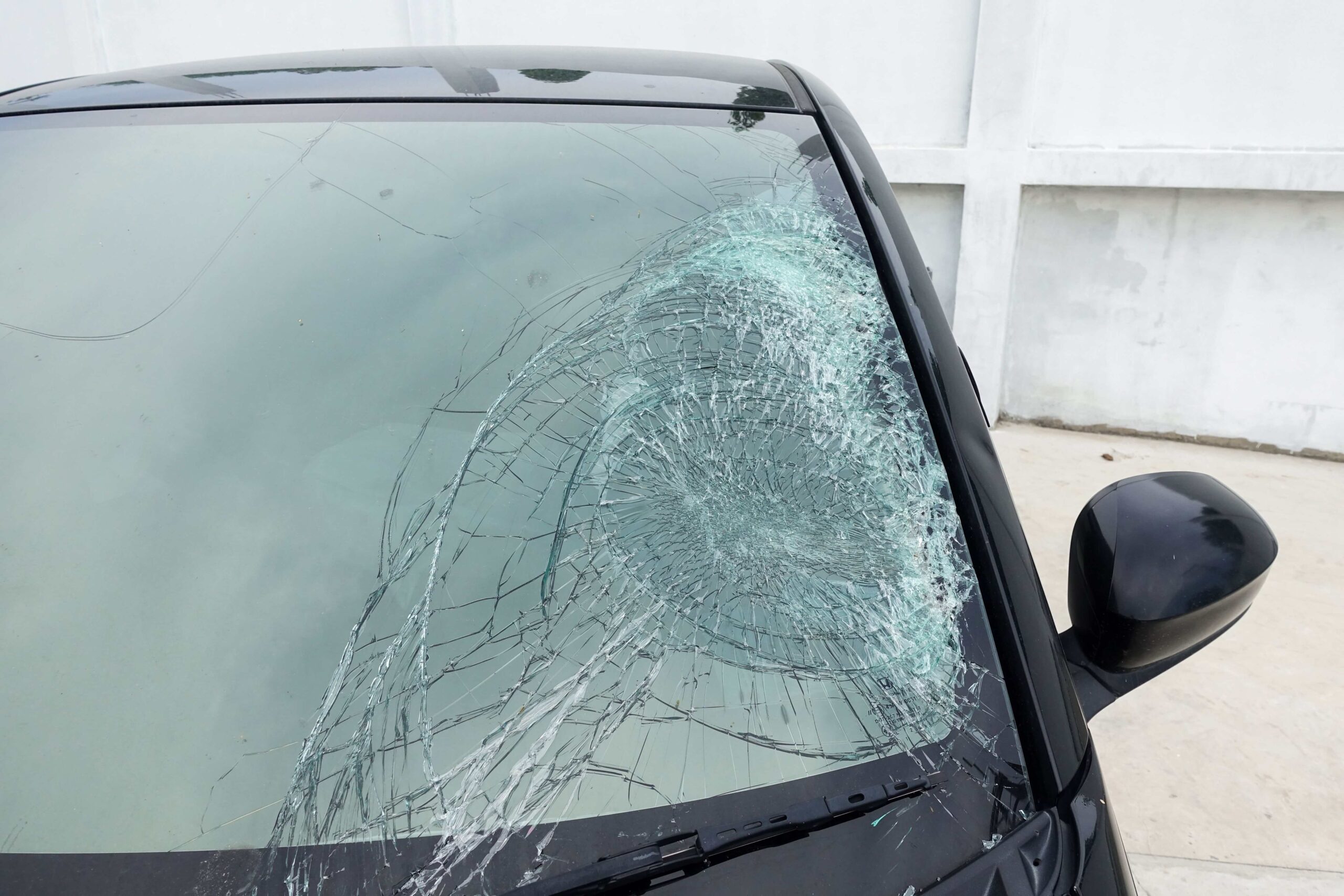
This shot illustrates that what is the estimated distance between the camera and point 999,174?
4.50 meters

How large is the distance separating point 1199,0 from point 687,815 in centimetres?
474

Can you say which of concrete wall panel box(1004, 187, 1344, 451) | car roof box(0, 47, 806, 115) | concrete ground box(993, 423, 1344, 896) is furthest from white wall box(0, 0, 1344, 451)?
car roof box(0, 47, 806, 115)

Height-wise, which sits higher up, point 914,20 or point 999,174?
point 914,20

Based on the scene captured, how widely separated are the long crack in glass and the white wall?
385 cm

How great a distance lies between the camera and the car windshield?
0.73 metres

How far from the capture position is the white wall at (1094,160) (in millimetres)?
4121

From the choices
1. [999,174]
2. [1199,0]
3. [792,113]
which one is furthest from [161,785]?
[1199,0]

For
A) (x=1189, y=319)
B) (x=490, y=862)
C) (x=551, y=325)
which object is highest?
(x=551, y=325)

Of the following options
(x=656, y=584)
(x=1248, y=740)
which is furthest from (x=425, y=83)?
(x=1248, y=740)

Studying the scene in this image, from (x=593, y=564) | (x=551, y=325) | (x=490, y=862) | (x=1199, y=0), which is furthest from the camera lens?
(x=1199, y=0)

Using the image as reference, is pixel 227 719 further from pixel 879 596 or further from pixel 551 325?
pixel 879 596

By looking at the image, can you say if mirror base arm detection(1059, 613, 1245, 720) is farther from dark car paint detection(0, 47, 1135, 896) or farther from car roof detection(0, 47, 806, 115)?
car roof detection(0, 47, 806, 115)

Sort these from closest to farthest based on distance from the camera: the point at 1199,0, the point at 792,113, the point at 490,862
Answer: the point at 490,862, the point at 792,113, the point at 1199,0

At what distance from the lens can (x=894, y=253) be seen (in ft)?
3.65
